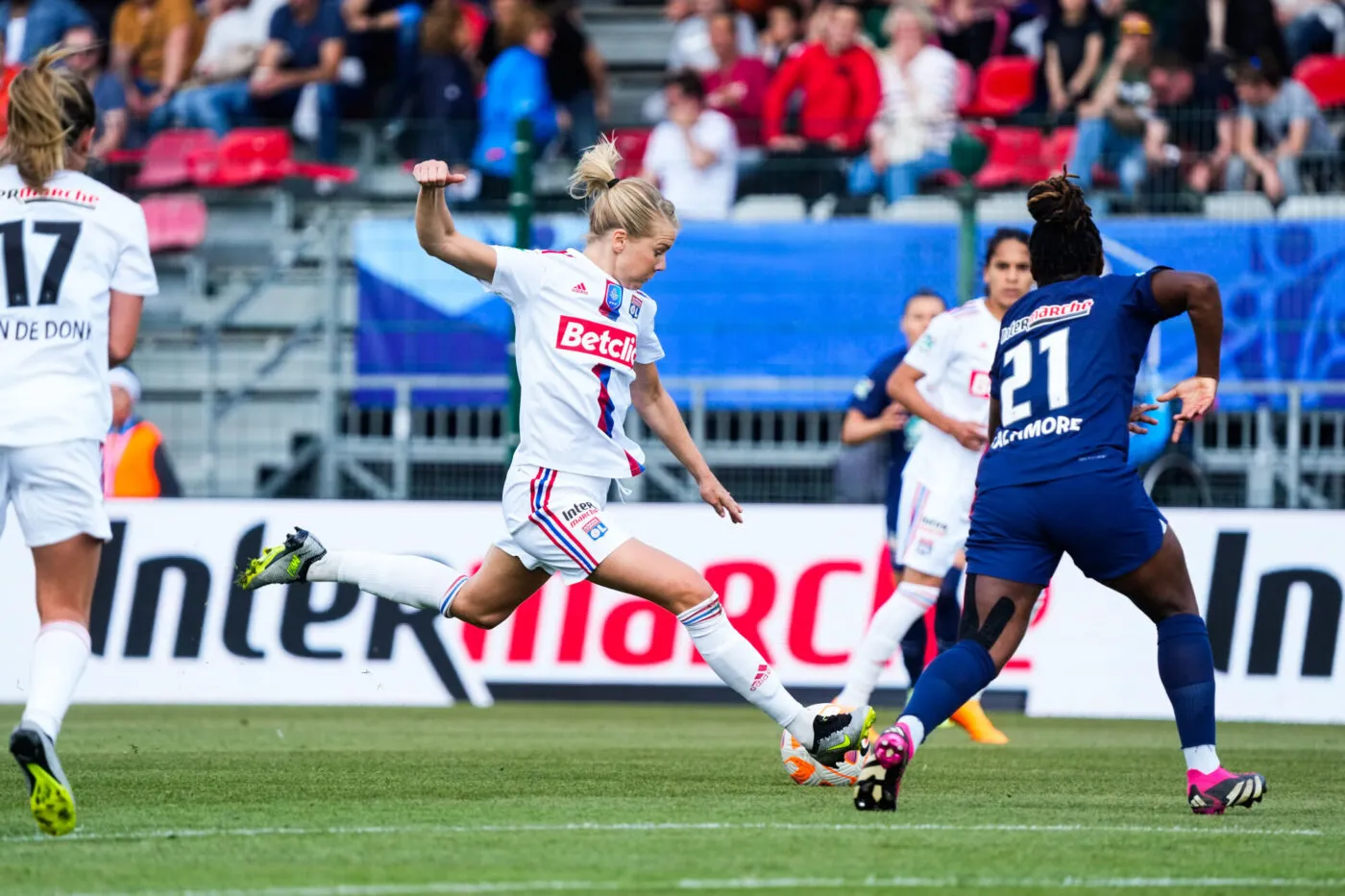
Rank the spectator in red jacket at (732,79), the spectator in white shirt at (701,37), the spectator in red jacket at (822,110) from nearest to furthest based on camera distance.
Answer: the spectator in red jacket at (822,110), the spectator in red jacket at (732,79), the spectator in white shirt at (701,37)

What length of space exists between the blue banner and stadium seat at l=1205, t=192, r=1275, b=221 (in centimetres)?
8

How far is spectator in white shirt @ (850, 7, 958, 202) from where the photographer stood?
1535 centimetres

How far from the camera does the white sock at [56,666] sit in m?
6.18

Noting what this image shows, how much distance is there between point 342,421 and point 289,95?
4560 mm

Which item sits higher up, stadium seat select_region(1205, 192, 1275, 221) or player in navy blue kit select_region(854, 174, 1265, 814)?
stadium seat select_region(1205, 192, 1275, 221)

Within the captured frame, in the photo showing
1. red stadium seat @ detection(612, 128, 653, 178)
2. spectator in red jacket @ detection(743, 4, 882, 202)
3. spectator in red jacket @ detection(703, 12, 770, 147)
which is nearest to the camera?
spectator in red jacket @ detection(743, 4, 882, 202)

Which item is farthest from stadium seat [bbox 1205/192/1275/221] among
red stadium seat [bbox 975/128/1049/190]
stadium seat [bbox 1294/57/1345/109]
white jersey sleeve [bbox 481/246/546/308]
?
white jersey sleeve [bbox 481/246/546/308]

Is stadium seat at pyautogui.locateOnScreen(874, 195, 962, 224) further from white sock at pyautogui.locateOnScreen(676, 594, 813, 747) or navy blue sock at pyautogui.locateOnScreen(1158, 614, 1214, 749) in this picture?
navy blue sock at pyautogui.locateOnScreen(1158, 614, 1214, 749)

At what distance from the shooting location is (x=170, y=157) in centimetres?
1702

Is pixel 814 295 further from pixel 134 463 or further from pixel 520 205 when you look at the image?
pixel 134 463

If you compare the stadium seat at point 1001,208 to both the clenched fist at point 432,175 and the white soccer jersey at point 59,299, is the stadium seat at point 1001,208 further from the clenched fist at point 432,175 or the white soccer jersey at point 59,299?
the white soccer jersey at point 59,299

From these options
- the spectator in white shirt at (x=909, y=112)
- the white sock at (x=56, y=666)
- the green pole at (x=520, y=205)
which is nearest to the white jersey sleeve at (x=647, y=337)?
the white sock at (x=56, y=666)

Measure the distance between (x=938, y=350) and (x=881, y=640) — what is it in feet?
4.54

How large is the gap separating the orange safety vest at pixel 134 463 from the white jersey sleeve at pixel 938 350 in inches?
237
